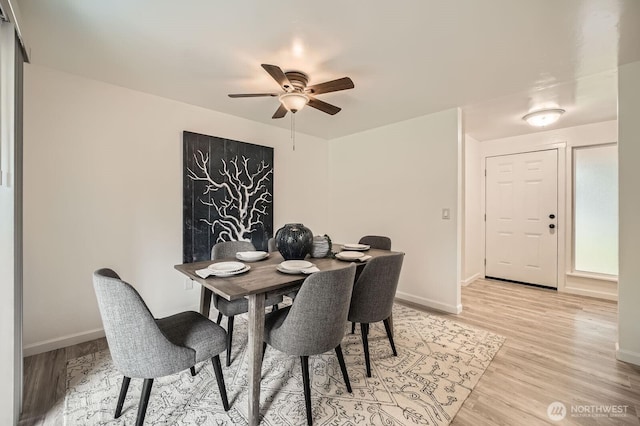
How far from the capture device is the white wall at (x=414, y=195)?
308cm

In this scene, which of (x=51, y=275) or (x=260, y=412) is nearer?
(x=260, y=412)

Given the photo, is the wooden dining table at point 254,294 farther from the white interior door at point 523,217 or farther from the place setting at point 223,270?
the white interior door at point 523,217

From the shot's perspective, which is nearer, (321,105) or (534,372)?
(534,372)

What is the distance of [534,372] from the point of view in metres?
1.95

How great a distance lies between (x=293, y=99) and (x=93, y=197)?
1.95 m

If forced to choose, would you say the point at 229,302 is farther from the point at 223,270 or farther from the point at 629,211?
the point at 629,211

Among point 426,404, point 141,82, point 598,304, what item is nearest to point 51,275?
point 141,82

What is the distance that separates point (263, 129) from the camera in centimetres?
361

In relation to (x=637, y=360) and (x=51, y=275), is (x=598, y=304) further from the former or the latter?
(x=51, y=275)

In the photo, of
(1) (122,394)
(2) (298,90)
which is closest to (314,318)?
(1) (122,394)

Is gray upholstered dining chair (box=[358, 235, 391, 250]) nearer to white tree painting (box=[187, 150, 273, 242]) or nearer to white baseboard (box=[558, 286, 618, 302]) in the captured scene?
white tree painting (box=[187, 150, 273, 242])

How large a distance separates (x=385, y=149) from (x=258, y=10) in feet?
8.30

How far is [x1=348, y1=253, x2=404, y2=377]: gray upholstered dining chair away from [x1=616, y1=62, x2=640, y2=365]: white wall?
1.84 meters

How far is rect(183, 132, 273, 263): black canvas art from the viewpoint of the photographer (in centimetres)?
292
